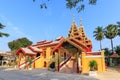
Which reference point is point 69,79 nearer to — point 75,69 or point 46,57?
point 75,69

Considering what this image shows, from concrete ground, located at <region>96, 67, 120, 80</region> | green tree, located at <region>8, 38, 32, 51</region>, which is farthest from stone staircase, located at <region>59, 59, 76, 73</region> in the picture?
green tree, located at <region>8, 38, 32, 51</region>

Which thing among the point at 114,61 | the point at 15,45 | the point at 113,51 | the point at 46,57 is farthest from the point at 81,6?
the point at 15,45

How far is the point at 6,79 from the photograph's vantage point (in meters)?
15.4

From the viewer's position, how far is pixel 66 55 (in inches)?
1043

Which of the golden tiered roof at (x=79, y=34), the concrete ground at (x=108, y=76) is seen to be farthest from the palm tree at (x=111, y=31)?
the concrete ground at (x=108, y=76)

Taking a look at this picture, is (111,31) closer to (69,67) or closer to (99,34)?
(99,34)

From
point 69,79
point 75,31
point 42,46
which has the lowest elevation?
point 69,79

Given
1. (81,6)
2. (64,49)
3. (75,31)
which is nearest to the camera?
(81,6)

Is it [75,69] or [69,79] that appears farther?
[75,69]

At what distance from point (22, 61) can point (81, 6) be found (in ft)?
87.6

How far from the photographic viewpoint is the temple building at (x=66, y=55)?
74.3 ft

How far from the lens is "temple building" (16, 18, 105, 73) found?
22.7 m

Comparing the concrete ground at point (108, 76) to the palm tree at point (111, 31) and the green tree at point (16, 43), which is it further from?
the green tree at point (16, 43)

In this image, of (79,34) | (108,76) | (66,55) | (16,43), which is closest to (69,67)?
(66,55)
